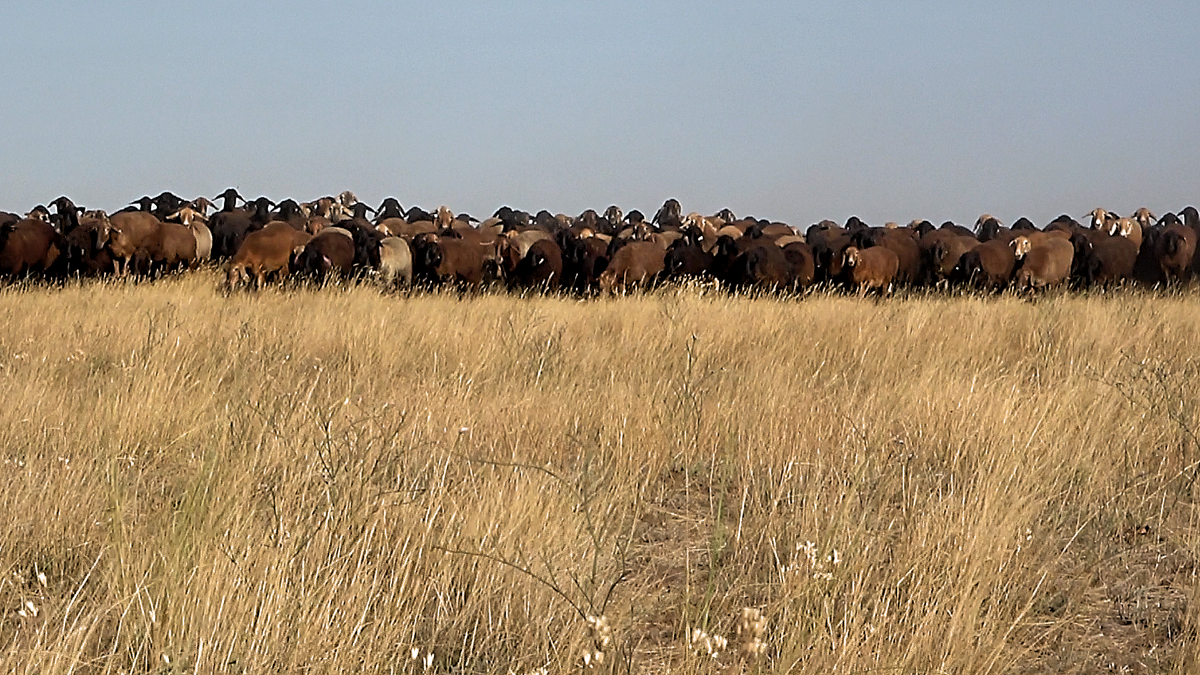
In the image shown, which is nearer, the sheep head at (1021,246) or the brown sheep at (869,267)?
the brown sheep at (869,267)

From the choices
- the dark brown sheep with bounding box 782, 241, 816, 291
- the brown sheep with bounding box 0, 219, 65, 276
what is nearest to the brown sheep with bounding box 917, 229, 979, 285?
the dark brown sheep with bounding box 782, 241, 816, 291

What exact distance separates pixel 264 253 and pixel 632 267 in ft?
17.6

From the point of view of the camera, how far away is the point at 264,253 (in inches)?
699

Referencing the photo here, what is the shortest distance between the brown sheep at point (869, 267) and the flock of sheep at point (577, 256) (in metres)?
0.02

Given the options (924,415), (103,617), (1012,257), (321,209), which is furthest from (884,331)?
(321,209)

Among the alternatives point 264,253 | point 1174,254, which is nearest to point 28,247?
point 264,253

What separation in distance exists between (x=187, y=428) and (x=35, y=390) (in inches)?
49.1

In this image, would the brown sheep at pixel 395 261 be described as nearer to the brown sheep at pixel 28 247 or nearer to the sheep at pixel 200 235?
the sheep at pixel 200 235

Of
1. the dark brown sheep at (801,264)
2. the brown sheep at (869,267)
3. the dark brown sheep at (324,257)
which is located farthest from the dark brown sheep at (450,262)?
the brown sheep at (869,267)

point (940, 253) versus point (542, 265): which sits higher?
point (940, 253)

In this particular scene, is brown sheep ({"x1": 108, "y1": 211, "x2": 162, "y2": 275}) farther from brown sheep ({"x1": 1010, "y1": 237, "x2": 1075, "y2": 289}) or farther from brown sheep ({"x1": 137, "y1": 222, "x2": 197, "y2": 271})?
brown sheep ({"x1": 1010, "y1": 237, "x2": 1075, "y2": 289})

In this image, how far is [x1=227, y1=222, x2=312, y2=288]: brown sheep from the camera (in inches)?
687

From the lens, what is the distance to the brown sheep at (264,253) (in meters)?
17.4

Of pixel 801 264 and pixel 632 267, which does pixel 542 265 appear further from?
pixel 801 264
